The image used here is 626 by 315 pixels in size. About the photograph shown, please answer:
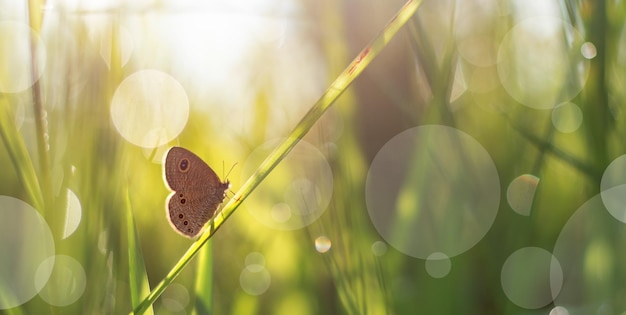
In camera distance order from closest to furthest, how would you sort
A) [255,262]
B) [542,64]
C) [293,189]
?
[255,262] → [293,189] → [542,64]

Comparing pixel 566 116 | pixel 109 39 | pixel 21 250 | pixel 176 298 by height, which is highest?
pixel 566 116

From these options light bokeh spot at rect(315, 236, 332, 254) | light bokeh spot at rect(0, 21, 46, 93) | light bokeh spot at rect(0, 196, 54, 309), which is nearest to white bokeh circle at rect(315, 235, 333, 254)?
light bokeh spot at rect(315, 236, 332, 254)

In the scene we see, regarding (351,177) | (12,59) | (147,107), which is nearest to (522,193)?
(351,177)

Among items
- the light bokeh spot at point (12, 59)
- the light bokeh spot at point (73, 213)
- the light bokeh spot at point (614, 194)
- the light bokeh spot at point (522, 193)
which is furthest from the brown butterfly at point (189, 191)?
the light bokeh spot at point (614, 194)

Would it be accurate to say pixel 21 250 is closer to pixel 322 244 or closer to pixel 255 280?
pixel 255 280

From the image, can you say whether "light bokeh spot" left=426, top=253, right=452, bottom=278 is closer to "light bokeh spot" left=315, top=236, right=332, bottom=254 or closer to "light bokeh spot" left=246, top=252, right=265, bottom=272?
"light bokeh spot" left=315, top=236, right=332, bottom=254

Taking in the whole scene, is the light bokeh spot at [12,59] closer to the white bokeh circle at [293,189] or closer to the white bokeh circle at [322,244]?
the white bokeh circle at [293,189]

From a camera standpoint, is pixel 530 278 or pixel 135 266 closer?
pixel 135 266
